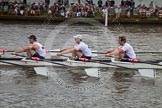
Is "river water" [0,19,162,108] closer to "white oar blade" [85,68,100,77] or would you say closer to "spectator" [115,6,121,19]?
"white oar blade" [85,68,100,77]

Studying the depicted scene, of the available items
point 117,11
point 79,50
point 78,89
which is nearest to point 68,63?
point 79,50

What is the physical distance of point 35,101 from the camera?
1409 cm

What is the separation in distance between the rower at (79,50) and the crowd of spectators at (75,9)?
73.5ft

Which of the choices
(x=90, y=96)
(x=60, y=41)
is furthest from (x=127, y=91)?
(x=60, y=41)

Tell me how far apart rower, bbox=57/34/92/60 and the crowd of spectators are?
2239cm

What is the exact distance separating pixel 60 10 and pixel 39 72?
24929 mm

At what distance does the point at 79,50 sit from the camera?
19.4 metres

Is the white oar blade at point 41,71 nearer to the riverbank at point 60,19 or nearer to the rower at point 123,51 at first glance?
the rower at point 123,51

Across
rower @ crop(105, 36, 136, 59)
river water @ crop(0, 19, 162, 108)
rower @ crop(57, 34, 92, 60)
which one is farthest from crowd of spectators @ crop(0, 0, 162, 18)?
rower @ crop(105, 36, 136, 59)

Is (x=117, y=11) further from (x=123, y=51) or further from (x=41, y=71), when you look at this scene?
(x=41, y=71)

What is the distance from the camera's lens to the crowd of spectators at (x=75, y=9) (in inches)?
1666

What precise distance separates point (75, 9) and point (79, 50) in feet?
75.8

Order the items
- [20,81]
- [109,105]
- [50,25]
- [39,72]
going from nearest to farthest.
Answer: [109,105] → [20,81] → [39,72] → [50,25]

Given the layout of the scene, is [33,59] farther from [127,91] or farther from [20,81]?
[127,91]
